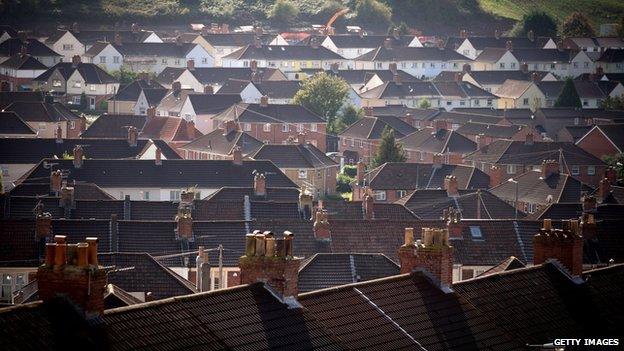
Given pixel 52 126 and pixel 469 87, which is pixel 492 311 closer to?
pixel 52 126

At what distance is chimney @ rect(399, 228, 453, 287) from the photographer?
33.0m

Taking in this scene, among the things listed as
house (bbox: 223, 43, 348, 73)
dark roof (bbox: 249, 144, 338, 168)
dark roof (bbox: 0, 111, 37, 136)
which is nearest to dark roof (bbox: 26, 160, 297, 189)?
dark roof (bbox: 249, 144, 338, 168)

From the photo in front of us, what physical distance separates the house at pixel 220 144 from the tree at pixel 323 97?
78.6 ft

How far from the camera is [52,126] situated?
118 meters

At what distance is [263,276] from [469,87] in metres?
129

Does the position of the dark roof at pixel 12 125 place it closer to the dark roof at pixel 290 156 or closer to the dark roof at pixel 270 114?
the dark roof at pixel 270 114

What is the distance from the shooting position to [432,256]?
3312cm

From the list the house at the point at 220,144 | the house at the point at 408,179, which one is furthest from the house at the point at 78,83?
the house at the point at 408,179

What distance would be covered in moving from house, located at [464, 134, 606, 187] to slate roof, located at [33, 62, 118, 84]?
46009 millimetres

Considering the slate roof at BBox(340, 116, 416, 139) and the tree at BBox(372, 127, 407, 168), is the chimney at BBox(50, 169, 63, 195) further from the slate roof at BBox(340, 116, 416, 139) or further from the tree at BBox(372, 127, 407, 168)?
the slate roof at BBox(340, 116, 416, 139)

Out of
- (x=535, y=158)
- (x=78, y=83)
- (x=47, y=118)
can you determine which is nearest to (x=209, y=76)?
(x=78, y=83)

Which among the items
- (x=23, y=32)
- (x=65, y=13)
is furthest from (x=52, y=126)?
(x=65, y=13)

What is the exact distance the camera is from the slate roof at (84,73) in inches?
5753
